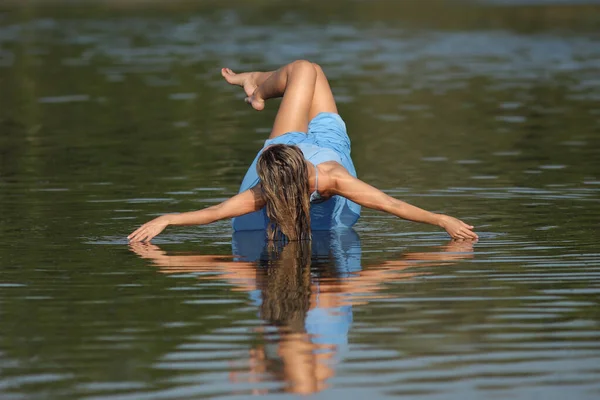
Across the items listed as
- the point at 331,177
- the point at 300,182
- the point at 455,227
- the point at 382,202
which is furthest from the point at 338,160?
the point at 455,227

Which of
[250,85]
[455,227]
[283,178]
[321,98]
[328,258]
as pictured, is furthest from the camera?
[250,85]

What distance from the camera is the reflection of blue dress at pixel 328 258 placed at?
23.0 ft

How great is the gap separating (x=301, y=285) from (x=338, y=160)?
192cm

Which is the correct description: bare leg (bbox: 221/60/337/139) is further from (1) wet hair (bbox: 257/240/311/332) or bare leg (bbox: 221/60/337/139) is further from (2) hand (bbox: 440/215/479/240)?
(2) hand (bbox: 440/215/479/240)

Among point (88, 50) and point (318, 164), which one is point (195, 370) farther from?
point (88, 50)

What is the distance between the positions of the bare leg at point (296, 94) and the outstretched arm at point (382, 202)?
1023 millimetres

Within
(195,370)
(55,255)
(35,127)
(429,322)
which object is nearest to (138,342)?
(195,370)

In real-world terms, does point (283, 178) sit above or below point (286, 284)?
above

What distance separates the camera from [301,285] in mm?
8336

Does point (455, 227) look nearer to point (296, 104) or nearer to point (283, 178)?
point (283, 178)

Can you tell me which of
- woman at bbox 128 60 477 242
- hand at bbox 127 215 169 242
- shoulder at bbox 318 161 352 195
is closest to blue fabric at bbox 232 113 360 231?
woman at bbox 128 60 477 242

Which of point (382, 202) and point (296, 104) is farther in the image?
point (296, 104)

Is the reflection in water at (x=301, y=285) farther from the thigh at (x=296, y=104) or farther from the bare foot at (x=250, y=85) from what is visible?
the bare foot at (x=250, y=85)

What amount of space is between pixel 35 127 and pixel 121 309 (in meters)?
11.5
